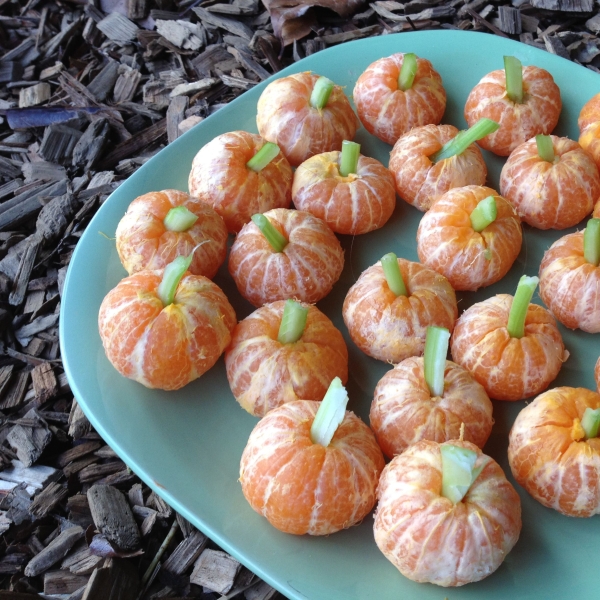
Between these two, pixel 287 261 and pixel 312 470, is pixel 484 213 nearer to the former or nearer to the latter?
pixel 287 261

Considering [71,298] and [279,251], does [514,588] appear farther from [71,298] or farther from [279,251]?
[71,298]

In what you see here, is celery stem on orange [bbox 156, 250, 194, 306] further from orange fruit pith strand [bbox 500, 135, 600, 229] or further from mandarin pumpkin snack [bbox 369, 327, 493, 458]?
orange fruit pith strand [bbox 500, 135, 600, 229]

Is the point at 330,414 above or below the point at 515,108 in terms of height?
below

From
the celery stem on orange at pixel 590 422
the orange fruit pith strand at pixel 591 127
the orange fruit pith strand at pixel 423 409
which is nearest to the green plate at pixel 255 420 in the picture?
the orange fruit pith strand at pixel 591 127

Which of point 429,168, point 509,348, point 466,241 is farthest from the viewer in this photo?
point 429,168

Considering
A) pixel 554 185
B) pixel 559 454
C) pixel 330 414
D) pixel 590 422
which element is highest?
pixel 554 185

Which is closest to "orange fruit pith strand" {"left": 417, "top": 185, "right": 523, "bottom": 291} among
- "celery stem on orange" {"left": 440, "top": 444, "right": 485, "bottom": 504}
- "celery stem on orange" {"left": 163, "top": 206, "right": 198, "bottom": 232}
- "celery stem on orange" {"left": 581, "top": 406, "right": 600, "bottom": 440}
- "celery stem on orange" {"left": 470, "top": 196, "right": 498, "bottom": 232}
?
"celery stem on orange" {"left": 470, "top": 196, "right": 498, "bottom": 232}

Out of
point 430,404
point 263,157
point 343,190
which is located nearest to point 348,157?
point 343,190

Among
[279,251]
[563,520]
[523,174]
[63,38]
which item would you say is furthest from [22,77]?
[563,520]
